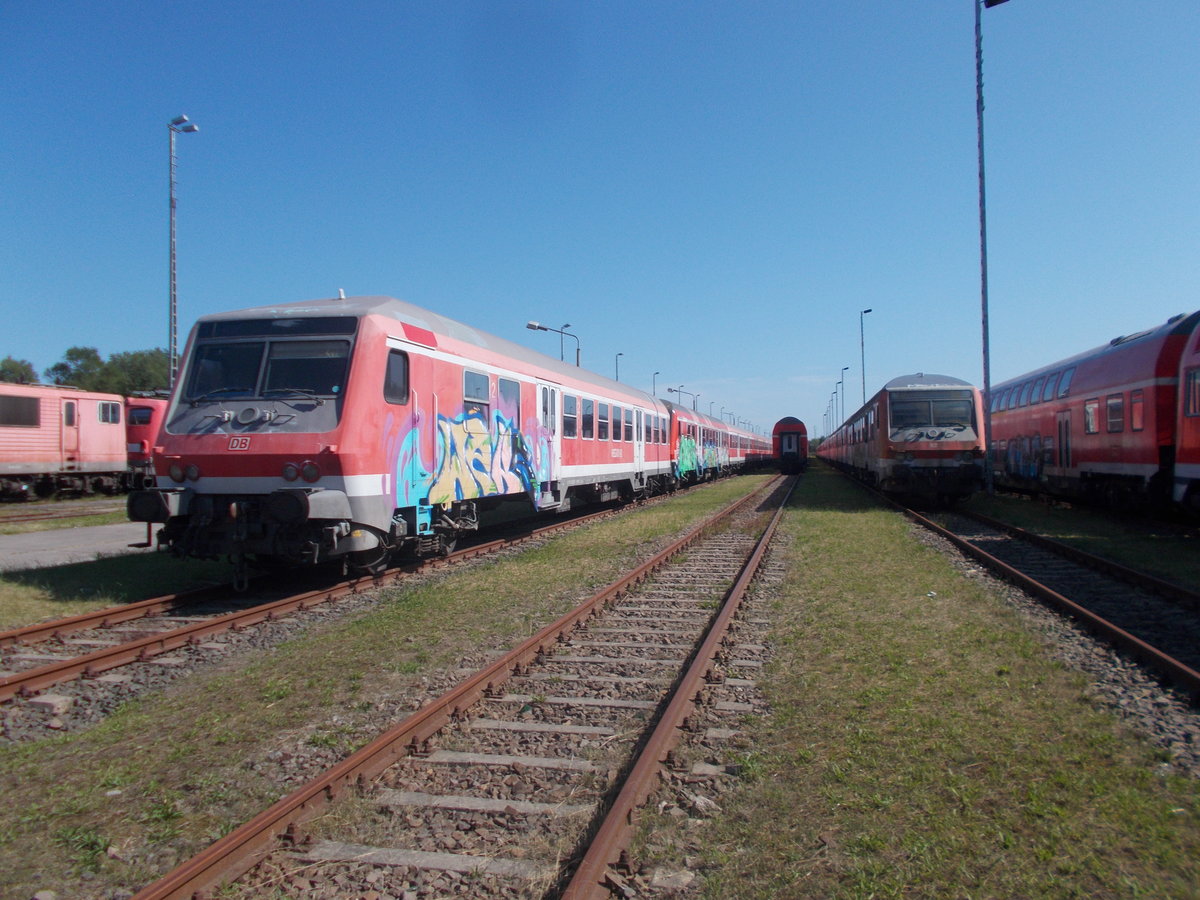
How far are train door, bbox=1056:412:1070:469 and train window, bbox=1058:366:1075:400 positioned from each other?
508mm

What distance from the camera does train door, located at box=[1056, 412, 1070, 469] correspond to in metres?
18.5

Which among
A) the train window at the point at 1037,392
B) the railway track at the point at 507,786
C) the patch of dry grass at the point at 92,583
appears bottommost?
the railway track at the point at 507,786

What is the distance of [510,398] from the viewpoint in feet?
41.9

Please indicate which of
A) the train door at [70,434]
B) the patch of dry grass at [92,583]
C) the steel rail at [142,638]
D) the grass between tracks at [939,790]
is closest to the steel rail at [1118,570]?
the grass between tracks at [939,790]

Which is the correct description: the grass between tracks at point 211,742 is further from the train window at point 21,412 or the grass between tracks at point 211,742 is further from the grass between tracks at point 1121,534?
the train window at point 21,412

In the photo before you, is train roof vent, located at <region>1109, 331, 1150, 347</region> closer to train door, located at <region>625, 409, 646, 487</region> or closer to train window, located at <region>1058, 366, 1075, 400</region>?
train window, located at <region>1058, 366, 1075, 400</region>

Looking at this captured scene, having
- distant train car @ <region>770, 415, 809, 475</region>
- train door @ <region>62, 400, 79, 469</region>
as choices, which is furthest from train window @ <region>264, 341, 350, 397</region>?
distant train car @ <region>770, 415, 809, 475</region>

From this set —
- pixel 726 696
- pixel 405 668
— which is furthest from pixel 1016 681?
pixel 405 668

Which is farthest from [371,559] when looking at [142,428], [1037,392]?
[1037,392]

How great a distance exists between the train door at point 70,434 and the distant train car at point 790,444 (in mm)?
36928

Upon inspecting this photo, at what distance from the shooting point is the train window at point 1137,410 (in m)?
14.5

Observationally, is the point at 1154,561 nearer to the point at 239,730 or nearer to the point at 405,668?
the point at 405,668

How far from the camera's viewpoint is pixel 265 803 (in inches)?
146

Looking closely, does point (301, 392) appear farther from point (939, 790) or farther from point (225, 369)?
point (939, 790)
